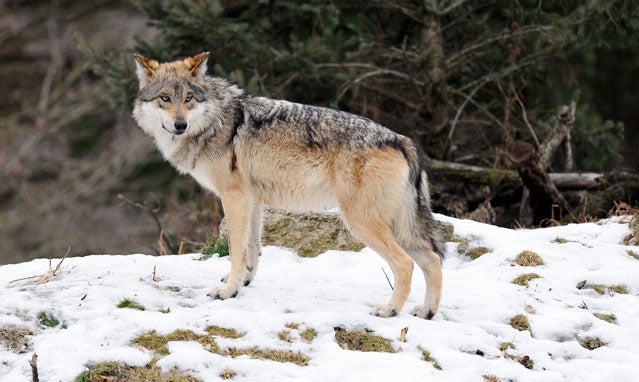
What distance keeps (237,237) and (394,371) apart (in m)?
1.87

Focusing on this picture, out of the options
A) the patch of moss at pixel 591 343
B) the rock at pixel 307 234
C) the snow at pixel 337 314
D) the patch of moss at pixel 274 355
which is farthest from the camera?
the rock at pixel 307 234

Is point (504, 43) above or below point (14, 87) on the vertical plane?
above

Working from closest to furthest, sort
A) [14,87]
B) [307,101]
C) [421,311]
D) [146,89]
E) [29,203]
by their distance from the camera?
[421,311], [146,89], [307,101], [29,203], [14,87]

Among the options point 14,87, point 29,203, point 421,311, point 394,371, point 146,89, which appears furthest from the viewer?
point 14,87

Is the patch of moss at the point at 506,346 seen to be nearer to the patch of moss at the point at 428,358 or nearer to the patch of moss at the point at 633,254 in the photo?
the patch of moss at the point at 428,358

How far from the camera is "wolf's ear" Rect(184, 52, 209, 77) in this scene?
20.5 feet

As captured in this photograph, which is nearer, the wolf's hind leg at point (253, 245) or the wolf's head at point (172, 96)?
the wolf's head at point (172, 96)

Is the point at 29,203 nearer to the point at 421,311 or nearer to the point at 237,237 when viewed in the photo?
the point at 237,237

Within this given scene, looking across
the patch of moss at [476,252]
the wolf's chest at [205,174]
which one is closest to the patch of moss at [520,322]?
the patch of moss at [476,252]

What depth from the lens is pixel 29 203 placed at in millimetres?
14508

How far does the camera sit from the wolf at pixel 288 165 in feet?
18.7

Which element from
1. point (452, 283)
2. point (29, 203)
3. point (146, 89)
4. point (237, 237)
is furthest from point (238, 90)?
point (29, 203)

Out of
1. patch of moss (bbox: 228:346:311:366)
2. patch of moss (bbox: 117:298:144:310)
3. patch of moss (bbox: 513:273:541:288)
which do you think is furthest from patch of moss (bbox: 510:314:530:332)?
patch of moss (bbox: 117:298:144:310)

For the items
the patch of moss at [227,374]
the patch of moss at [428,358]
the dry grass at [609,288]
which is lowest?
the patch of moss at [227,374]
